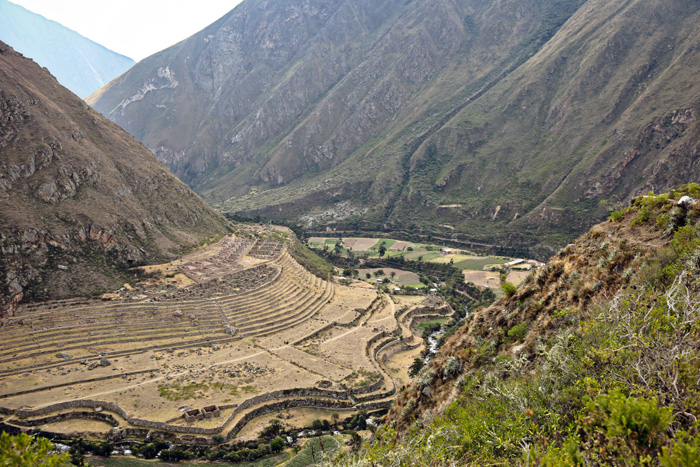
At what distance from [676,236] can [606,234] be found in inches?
176

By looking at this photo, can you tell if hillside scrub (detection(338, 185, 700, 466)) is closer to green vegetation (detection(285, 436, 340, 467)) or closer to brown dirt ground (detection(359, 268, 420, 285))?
green vegetation (detection(285, 436, 340, 467))

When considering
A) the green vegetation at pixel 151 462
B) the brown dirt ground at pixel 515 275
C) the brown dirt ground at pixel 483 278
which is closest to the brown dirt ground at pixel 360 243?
the brown dirt ground at pixel 483 278

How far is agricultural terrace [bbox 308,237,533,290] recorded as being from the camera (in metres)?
88.6

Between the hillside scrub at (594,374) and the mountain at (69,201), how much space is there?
44.1 meters

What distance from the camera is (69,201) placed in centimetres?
5338

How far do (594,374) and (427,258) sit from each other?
316 ft

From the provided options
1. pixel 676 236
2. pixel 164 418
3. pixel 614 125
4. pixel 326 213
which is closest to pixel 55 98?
pixel 164 418

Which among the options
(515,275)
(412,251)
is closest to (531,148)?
(412,251)

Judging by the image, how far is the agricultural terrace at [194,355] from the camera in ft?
109

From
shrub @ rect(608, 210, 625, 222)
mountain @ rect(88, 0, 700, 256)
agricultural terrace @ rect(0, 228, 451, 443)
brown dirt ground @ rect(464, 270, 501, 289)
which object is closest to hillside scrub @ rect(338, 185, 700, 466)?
shrub @ rect(608, 210, 625, 222)

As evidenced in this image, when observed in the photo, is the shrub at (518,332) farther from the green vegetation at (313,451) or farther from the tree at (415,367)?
the tree at (415,367)

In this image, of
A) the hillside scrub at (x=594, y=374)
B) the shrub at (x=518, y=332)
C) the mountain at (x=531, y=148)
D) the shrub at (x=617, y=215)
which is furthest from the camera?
the mountain at (x=531, y=148)

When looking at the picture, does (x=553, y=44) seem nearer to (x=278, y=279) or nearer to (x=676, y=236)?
(x=278, y=279)

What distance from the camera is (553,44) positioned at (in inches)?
6585
